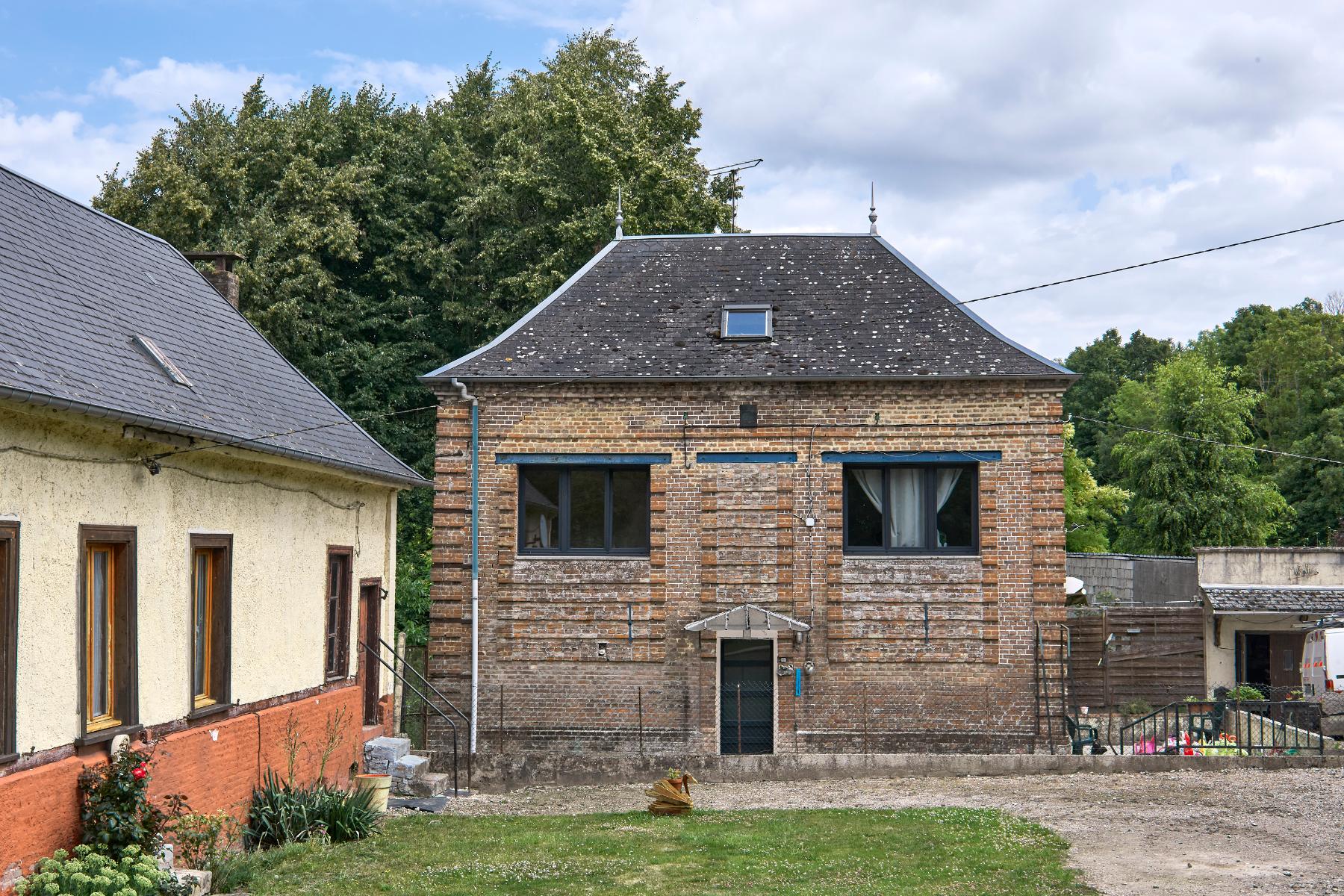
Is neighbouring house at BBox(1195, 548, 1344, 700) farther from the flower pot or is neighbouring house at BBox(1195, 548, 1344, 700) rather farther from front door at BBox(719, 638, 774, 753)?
the flower pot

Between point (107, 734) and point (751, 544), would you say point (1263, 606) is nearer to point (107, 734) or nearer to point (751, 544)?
point (751, 544)

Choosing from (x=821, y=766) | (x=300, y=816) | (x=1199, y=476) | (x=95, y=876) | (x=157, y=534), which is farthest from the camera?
(x=1199, y=476)

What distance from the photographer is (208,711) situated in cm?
1226

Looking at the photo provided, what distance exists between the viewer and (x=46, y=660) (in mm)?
9484

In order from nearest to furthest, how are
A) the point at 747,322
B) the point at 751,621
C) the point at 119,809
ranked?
1. the point at 119,809
2. the point at 751,621
3. the point at 747,322

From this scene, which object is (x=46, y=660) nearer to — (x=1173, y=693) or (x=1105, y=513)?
(x=1173, y=693)

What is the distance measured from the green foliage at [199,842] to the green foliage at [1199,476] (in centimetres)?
3877

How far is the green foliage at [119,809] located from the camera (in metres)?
9.77

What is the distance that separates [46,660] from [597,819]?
686cm

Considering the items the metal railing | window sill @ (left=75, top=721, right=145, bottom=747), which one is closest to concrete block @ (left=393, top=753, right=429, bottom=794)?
window sill @ (left=75, top=721, right=145, bottom=747)

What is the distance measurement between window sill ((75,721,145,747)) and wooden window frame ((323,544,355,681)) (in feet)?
16.5

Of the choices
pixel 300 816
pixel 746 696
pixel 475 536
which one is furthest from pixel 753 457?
pixel 300 816

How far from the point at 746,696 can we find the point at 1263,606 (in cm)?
1430

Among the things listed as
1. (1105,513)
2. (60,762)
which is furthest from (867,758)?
(1105,513)
